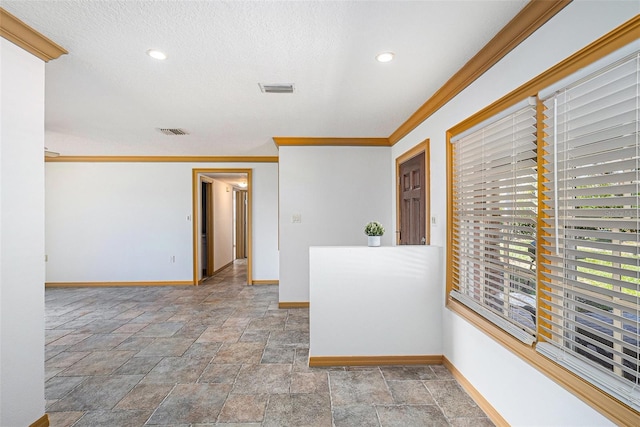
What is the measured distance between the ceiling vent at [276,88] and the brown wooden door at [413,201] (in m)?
1.59

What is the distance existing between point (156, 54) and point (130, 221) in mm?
4575

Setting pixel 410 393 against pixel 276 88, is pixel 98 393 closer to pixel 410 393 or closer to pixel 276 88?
pixel 410 393

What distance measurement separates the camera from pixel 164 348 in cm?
302

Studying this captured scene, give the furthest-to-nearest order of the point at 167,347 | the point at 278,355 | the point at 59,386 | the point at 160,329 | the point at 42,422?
the point at 160,329 → the point at 167,347 → the point at 278,355 → the point at 59,386 → the point at 42,422

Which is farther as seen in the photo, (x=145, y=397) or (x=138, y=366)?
(x=138, y=366)

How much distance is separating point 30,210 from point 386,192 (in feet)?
12.2

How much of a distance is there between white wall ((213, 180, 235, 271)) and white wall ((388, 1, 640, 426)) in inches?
209

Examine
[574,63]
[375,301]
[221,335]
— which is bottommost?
[221,335]

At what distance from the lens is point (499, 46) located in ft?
5.82

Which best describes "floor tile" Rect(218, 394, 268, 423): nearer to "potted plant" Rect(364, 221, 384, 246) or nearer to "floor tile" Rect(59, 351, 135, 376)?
"floor tile" Rect(59, 351, 135, 376)

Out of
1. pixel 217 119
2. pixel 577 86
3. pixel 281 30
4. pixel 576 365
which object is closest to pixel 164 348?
pixel 217 119

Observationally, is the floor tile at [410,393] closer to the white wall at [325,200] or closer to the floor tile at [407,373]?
the floor tile at [407,373]

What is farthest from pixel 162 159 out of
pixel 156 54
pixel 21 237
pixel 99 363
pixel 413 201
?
pixel 413 201

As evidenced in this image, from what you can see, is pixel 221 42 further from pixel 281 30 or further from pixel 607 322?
pixel 607 322
